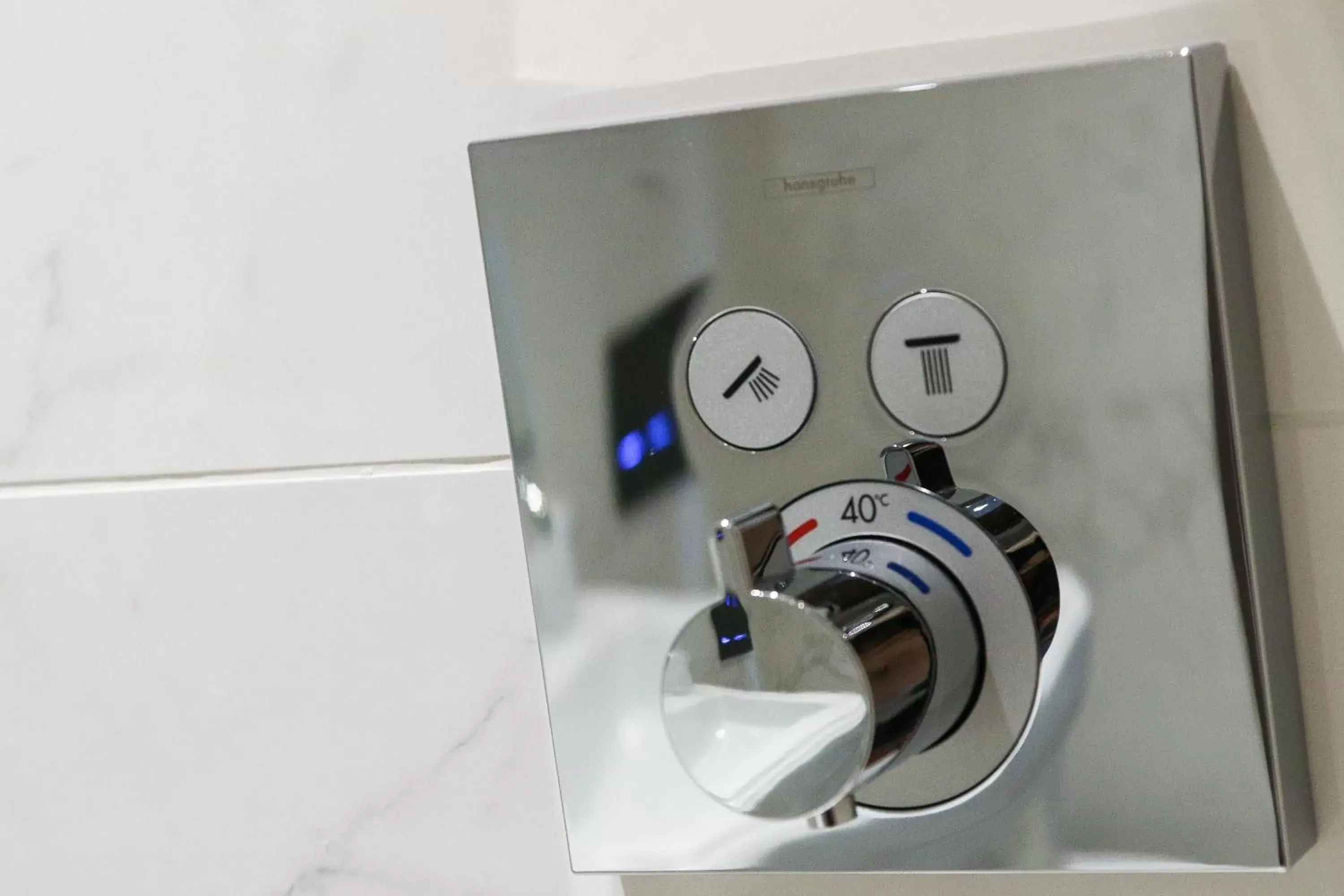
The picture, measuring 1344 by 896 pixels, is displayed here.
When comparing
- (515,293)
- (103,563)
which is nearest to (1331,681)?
(515,293)

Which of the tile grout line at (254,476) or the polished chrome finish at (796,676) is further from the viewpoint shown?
the tile grout line at (254,476)

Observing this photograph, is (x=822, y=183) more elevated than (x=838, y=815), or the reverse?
(x=822, y=183)

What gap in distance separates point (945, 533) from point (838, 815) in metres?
0.07

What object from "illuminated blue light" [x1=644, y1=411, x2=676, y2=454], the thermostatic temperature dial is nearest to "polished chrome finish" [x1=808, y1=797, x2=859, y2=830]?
the thermostatic temperature dial

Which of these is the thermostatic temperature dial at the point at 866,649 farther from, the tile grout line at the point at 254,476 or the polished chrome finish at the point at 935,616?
the tile grout line at the point at 254,476

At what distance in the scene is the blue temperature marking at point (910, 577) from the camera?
288 millimetres

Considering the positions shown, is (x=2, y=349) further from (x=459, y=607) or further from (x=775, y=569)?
(x=775, y=569)

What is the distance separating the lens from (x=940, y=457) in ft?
1.03

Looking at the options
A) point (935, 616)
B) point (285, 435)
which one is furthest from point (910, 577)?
point (285, 435)

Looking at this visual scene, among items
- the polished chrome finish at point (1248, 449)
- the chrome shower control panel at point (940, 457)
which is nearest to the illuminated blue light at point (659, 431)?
the chrome shower control panel at point (940, 457)

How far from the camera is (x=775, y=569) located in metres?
0.27

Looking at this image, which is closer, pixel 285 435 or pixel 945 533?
pixel 945 533

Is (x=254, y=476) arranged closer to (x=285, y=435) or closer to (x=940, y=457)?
(x=285, y=435)

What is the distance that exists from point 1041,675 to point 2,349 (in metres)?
0.34
